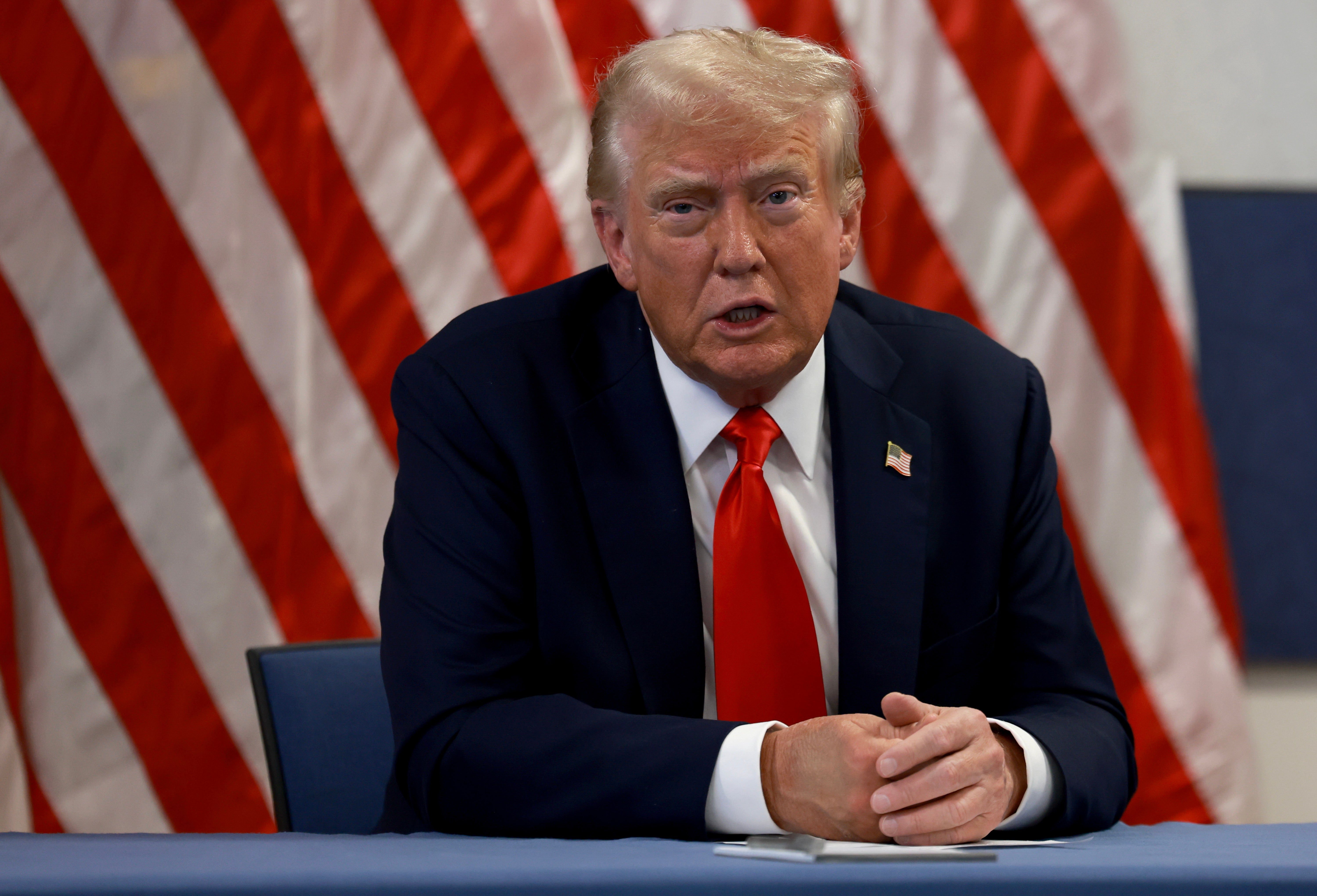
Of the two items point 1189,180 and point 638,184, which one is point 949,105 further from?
point 638,184

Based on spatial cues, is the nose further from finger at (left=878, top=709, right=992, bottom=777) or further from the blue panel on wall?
the blue panel on wall

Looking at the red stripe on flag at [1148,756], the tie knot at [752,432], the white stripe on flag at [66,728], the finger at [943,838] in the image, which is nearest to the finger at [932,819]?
the finger at [943,838]

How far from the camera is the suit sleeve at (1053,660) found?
49.3 inches

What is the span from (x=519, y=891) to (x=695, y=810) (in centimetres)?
40

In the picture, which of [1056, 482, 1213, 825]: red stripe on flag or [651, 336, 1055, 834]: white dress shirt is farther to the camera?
[1056, 482, 1213, 825]: red stripe on flag

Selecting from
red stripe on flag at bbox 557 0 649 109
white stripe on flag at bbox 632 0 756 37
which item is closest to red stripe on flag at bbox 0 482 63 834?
red stripe on flag at bbox 557 0 649 109

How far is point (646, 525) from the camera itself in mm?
1469

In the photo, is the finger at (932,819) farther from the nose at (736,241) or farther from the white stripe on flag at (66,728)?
the white stripe on flag at (66,728)

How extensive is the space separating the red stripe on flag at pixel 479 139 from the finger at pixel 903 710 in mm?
1624

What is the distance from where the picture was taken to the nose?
4.73ft

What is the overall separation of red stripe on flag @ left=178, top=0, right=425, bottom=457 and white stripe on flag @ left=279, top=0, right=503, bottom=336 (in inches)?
1.1

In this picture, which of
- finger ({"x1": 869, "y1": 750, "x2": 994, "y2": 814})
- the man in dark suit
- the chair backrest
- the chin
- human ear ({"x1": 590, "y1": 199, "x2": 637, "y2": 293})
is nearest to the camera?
finger ({"x1": 869, "y1": 750, "x2": 994, "y2": 814})

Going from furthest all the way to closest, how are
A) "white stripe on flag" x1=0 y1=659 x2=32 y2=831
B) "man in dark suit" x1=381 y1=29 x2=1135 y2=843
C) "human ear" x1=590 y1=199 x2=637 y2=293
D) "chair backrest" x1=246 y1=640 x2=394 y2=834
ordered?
"white stripe on flag" x1=0 y1=659 x2=32 y2=831 → "chair backrest" x1=246 y1=640 x2=394 y2=834 → "human ear" x1=590 y1=199 x2=637 y2=293 → "man in dark suit" x1=381 y1=29 x2=1135 y2=843

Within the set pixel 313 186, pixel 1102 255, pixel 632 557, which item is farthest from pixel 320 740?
pixel 1102 255
